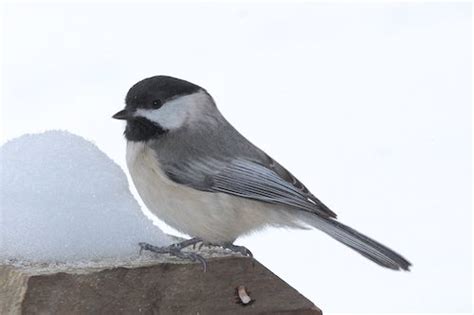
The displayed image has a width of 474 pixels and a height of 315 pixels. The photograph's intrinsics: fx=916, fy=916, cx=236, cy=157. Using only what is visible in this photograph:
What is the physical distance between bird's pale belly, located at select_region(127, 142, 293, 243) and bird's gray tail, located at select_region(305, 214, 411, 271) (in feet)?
0.31

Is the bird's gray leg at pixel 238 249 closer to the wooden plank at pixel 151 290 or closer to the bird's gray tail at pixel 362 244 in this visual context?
the wooden plank at pixel 151 290

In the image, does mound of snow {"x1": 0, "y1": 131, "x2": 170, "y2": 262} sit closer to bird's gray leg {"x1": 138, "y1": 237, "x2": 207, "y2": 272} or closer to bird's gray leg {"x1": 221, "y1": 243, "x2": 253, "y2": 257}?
bird's gray leg {"x1": 138, "y1": 237, "x2": 207, "y2": 272}

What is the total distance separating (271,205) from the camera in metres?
2.38

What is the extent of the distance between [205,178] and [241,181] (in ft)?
0.31

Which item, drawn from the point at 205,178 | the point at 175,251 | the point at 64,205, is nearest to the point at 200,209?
the point at 205,178

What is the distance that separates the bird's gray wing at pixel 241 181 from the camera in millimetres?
2352

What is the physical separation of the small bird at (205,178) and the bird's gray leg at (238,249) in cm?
1

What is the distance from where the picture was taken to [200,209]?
2.31 metres

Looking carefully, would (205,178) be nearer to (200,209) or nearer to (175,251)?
(200,209)

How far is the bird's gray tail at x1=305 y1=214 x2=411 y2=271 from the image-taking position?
2242 millimetres

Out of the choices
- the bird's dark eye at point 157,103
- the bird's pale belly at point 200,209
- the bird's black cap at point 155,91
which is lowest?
the bird's pale belly at point 200,209

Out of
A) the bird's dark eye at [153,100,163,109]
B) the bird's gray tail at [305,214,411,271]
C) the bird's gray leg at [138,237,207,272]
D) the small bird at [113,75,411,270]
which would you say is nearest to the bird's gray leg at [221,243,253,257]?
the small bird at [113,75,411,270]

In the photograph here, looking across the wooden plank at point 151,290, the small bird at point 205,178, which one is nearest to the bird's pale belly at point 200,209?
the small bird at point 205,178

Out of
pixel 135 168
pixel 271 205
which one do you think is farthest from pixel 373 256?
pixel 135 168
